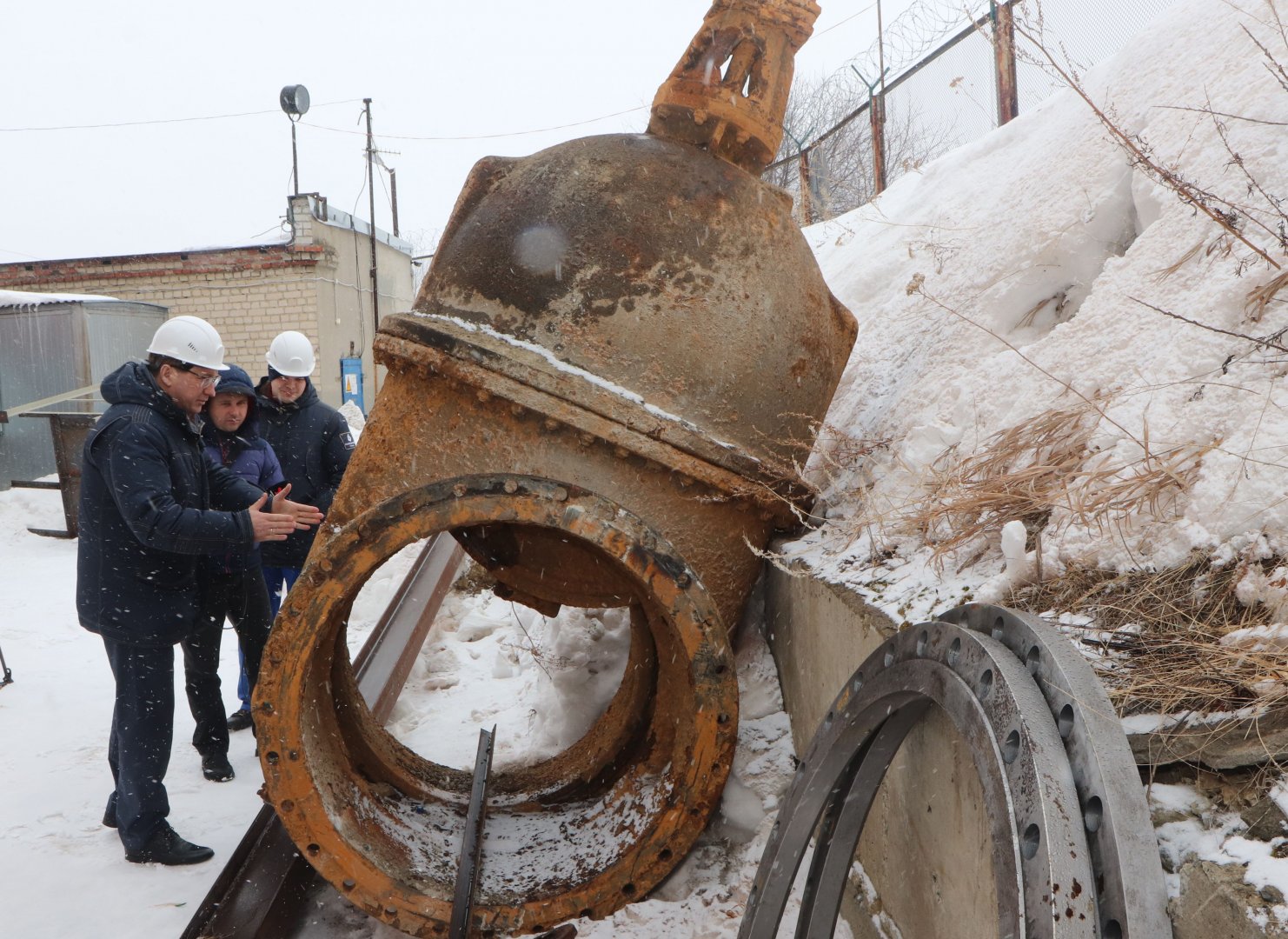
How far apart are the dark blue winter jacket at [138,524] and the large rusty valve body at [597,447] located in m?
0.57

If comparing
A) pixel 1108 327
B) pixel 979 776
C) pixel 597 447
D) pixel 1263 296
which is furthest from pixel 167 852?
pixel 1263 296

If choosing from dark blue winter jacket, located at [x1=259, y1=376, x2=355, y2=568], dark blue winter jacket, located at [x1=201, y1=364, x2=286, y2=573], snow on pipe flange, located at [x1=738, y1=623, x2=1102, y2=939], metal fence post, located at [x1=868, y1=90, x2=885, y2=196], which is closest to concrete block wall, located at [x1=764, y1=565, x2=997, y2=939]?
snow on pipe flange, located at [x1=738, y1=623, x2=1102, y2=939]

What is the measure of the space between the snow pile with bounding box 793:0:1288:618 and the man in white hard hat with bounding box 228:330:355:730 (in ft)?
8.10

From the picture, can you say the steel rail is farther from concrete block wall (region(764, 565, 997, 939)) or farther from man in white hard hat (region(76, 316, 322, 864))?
concrete block wall (region(764, 565, 997, 939))

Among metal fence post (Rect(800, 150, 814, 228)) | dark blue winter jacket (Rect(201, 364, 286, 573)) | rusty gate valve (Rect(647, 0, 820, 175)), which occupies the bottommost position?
dark blue winter jacket (Rect(201, 364, 286, 573))

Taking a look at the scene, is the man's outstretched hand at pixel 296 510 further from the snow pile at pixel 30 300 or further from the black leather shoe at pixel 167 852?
the snow pile at pixel 30 300

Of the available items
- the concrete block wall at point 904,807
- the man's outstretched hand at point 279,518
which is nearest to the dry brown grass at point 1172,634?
the concrete block wall at point 904,807

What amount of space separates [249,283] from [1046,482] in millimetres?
15586

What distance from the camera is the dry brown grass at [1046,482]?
5.56 feet

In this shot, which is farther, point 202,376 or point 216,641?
point 216,641

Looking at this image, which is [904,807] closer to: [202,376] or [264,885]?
[264,885]

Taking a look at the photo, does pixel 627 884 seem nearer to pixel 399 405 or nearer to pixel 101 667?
pixel 399 405

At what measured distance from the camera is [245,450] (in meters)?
4.03

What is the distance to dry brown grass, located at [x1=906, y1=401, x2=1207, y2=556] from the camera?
66.7 inches
